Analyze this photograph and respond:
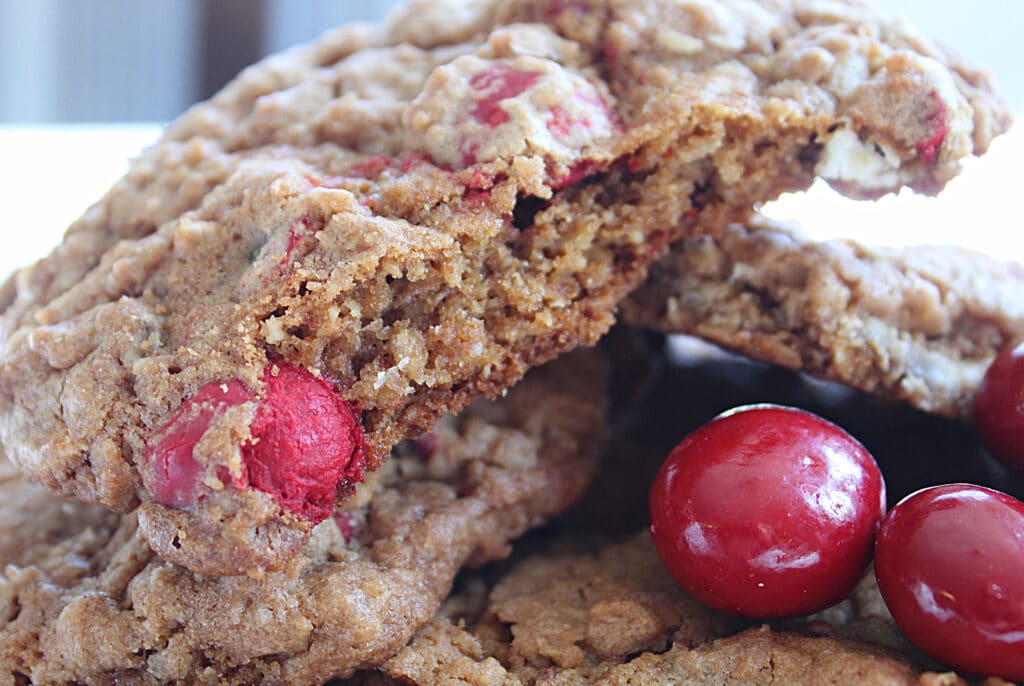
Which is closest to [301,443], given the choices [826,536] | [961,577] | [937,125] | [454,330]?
[454,330]

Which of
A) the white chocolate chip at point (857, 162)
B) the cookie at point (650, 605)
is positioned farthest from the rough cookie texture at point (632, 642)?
the white chocolate chip at point (857, 162)

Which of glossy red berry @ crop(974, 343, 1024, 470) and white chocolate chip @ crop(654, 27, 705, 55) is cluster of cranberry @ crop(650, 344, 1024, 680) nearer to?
glossy red berry @ crop(974, 343, 1024, 470)

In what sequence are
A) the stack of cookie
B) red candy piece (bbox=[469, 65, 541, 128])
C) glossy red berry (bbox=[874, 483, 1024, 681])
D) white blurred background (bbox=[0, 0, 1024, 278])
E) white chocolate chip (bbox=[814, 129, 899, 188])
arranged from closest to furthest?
glossy red berry (bbox=[874, 483, 1024, 681]) < the stack of cookie < red candy piece (bbox=[469, 65, 541, 128]) < white chocolate chip (bbox=[814, 129, 899, 188]) < white blurred background (bbox=[0, 0, 1024, 278])

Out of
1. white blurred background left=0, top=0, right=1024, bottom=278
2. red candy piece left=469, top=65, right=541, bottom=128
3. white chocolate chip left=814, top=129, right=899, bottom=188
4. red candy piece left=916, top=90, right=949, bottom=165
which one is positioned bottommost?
white blurred background left=0, top=0, right=1024, bottom=278

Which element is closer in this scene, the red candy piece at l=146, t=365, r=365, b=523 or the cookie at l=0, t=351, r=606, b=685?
the red candy piece at l=146, t=365, r=365, b=523

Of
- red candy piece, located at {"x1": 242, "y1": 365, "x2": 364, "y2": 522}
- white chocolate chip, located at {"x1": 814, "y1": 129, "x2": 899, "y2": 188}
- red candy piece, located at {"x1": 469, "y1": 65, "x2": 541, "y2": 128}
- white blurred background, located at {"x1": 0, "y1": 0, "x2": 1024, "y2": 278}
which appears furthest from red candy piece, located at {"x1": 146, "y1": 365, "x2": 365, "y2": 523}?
white blurred background, located at {"x1": 0, "y1": 0, "x2": 1024, "y2": 278}

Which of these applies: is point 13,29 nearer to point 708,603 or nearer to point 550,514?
point 550,514
